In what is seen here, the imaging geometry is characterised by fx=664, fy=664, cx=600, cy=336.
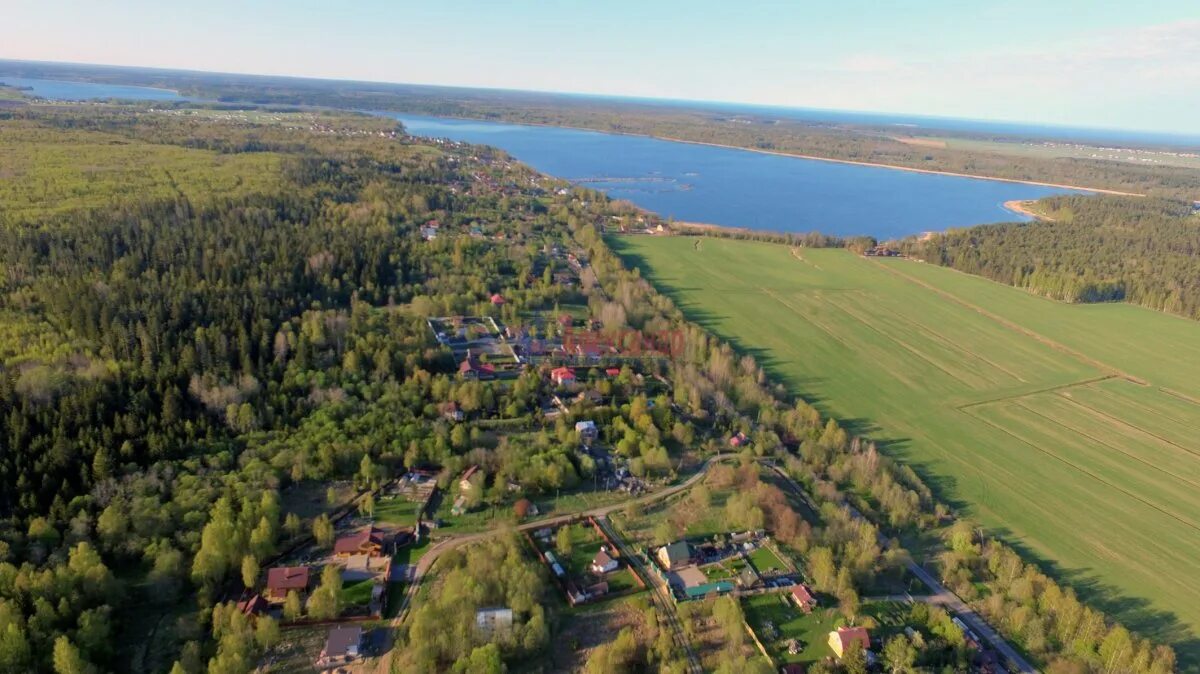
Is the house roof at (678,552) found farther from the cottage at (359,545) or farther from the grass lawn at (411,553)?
the cottage at (359,545)

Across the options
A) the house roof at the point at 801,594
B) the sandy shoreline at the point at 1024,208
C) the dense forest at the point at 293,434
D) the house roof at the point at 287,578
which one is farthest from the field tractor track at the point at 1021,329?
the sandy shoreline at the point at 1024,208

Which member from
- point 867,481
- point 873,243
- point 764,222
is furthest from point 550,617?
point 764,222

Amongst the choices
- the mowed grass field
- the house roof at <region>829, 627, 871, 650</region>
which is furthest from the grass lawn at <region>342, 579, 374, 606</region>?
the mowed grass field

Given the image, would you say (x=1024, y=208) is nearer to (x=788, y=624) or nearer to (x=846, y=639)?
(x=788, y=624)

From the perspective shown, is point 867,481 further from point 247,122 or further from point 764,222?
point 247,122

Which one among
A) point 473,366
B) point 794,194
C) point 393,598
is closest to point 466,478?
point 393,598

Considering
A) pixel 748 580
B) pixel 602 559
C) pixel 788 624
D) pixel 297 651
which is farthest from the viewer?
pixel 602 559

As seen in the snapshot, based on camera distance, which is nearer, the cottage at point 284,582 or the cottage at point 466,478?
the cottage at point 284,582

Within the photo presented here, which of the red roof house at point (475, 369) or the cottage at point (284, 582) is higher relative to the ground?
the red roof house at point (475, 369)
